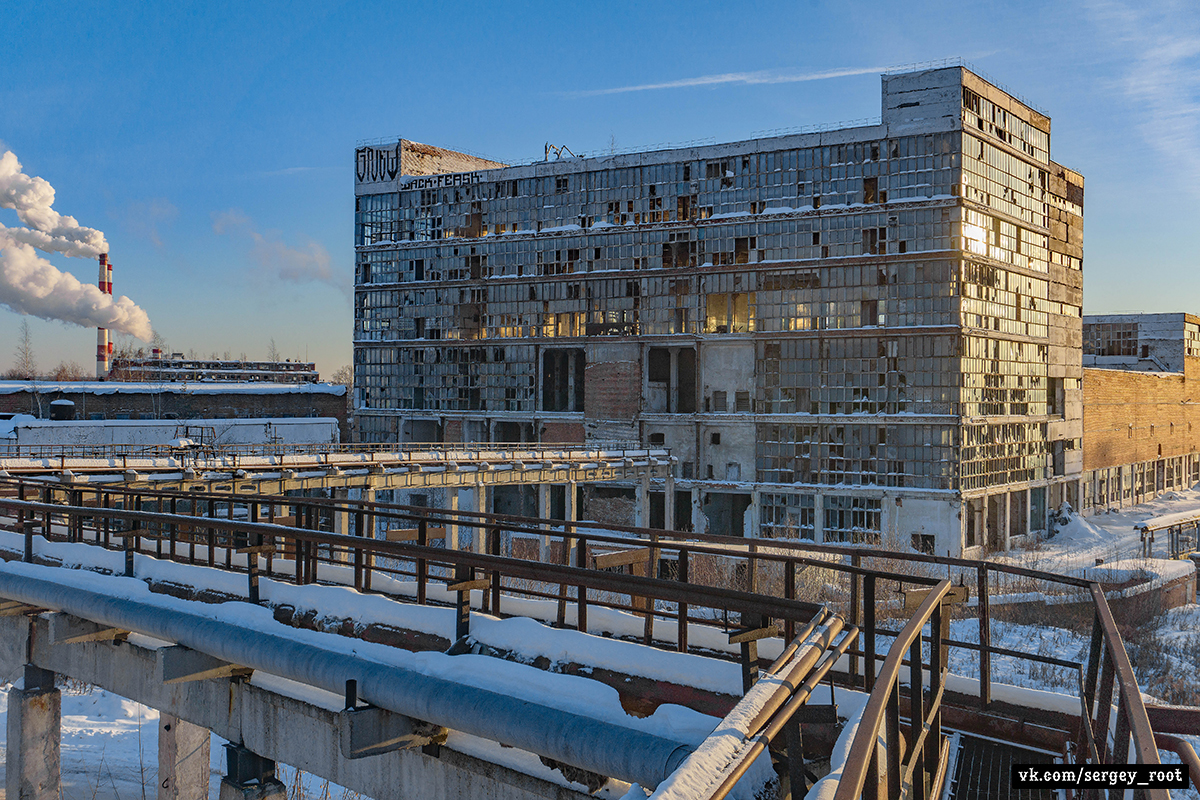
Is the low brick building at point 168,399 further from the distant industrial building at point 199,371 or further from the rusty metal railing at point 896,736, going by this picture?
the rusty metal railing at point 896,736

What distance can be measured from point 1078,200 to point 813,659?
6113cm

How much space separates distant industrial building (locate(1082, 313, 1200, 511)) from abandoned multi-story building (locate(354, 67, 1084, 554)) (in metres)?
6.42

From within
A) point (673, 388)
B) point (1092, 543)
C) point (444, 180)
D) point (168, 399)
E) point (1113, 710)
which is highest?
point (444, 180)

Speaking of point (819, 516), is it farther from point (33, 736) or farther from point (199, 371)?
point (199, 371)

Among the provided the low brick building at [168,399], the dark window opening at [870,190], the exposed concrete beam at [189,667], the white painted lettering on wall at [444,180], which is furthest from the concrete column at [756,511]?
the exposed concrete beam at [189,667]

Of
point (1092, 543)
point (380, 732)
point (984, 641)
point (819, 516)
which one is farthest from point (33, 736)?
point (1092, 543)

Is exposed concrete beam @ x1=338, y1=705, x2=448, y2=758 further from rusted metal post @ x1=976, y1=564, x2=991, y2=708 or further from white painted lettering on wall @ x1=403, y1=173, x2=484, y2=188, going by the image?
white painted lettering on wall @ x1=403, y1=173, x2=484, y2=188

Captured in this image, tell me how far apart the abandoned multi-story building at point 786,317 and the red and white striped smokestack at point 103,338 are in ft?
122

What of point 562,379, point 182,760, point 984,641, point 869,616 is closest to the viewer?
point 869,616

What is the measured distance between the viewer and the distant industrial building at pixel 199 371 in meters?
101

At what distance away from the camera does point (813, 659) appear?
12.4 feet

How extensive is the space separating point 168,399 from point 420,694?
64.3 metres

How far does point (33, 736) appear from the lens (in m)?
10.8

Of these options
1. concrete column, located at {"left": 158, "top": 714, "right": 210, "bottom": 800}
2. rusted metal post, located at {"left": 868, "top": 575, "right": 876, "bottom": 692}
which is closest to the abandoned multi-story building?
concrete column, located at {"left": 158, "top": 714, "right": 210, "bottom": 800}
